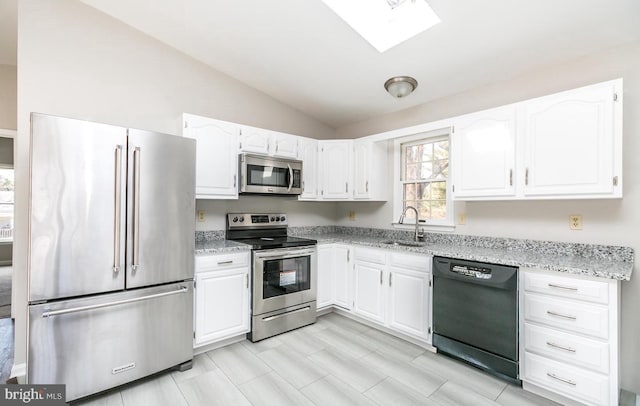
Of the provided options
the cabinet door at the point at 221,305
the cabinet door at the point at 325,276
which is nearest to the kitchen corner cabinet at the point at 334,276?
the cabinet door at the point at 325,276

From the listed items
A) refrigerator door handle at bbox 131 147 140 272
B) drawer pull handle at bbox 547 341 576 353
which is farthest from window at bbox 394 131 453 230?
refrigerator door handle at bbox 131 147 140 272

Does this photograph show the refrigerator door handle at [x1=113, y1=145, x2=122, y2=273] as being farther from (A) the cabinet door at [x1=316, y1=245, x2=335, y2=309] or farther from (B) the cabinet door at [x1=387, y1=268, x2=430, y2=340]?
(B) the cabinet door at [x1=387, y1=268, x2=430, y2=340]

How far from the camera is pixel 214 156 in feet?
9.23

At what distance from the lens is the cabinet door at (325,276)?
3.28 m

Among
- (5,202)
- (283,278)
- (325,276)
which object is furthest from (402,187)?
(5,202)

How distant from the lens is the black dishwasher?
2066mm

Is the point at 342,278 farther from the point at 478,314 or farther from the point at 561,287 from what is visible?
the point at 561,287

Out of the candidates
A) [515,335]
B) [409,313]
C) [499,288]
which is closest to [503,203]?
[499,288]

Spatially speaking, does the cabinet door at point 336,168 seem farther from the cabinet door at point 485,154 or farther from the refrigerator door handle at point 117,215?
the refrigerator door handle at point 117,215

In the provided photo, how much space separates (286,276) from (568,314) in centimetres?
221

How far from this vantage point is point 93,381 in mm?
1888

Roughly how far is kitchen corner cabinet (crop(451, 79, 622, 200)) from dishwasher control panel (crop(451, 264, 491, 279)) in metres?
0.64

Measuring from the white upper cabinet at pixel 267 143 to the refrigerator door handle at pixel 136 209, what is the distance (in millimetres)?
1080

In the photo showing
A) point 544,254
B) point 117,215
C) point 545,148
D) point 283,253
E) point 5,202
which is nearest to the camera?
point 117,215
